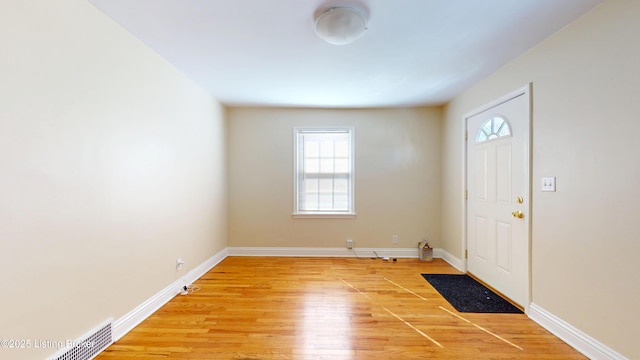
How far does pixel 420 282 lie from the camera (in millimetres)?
2893

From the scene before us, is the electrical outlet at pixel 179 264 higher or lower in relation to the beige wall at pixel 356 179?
lower

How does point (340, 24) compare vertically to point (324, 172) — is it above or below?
above

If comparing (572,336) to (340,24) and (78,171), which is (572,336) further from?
(78,171)

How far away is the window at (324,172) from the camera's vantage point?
396 centimetres

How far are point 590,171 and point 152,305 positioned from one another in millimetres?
3601

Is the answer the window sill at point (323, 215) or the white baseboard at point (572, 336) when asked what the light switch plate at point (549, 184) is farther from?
the window sill at point (323, 215)

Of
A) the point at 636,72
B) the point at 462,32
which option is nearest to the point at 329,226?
the point at 462,32

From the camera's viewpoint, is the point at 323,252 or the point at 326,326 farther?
the point at 323,252

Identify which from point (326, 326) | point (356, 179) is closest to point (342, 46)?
point (356, 179)

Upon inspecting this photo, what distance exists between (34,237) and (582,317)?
3.48 m

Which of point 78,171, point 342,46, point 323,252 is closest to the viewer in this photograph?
point 78,171

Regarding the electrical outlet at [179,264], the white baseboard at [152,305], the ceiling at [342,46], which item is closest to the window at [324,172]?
the ceiling at [342,46]

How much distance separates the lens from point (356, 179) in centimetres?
389

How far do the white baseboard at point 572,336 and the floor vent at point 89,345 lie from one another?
132 inches
